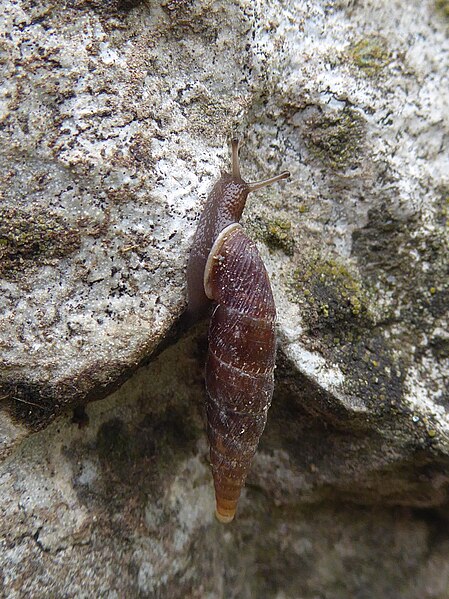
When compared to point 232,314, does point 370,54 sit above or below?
above

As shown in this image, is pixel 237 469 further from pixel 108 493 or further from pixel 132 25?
pixel 132 25

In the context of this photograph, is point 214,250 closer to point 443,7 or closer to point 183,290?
point 183,290

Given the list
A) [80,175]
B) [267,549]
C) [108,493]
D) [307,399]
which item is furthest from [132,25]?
[267,549]

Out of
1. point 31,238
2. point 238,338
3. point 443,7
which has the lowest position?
point 238,338

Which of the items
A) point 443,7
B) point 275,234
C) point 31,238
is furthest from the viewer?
point 443,7

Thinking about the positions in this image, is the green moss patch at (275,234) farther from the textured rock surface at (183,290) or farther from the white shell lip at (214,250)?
the white shell lip at (214,250)

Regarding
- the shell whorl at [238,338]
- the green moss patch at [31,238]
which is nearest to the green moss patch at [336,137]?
the shell whorl at [238,338]

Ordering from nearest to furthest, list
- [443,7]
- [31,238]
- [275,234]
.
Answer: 1. [31,238]
2. [275,234]
3. [443,7]

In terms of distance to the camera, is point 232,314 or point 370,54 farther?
point 370,54

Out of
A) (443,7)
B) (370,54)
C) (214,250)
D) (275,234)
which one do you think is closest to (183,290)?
(214,250)
